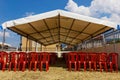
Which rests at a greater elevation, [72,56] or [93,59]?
[72,56]

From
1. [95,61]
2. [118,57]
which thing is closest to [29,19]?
[95,61]

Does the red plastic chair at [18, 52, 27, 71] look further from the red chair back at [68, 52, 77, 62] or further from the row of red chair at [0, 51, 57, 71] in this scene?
the red chair back at [68, 52, 77, 62]

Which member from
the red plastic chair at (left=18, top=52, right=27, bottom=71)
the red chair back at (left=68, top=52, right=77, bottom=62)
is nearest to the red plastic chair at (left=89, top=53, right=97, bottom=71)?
the red chair back at (left=68, top=52, right=77, bottom=62)

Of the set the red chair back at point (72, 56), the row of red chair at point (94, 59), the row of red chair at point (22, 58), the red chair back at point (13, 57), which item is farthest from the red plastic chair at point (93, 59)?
the red chair back at point (13, 57)

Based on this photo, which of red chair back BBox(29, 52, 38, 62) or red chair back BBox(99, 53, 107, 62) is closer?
→ red chair back BBox(29, 52, 38, 62)

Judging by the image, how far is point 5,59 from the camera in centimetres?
1127

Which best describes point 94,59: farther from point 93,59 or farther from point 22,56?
point 22,56

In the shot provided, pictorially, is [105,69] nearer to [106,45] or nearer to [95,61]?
[95,61]

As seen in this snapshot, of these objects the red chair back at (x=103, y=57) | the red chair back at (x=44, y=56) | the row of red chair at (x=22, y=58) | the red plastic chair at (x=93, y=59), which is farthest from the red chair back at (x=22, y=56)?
the red chair back at (x=103, y=57)

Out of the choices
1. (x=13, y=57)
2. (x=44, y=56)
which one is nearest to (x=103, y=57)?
(x=44, y=56)

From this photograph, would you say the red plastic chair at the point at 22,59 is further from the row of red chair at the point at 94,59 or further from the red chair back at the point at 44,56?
the row of red chair at the point at 94,59

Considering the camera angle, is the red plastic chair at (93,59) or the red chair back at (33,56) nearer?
the red chair back at (33,56)

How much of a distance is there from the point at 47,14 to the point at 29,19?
1018mm

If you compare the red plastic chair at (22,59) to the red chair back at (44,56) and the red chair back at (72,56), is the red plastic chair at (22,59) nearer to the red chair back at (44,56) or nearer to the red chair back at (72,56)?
the red chair back at (44,56)
